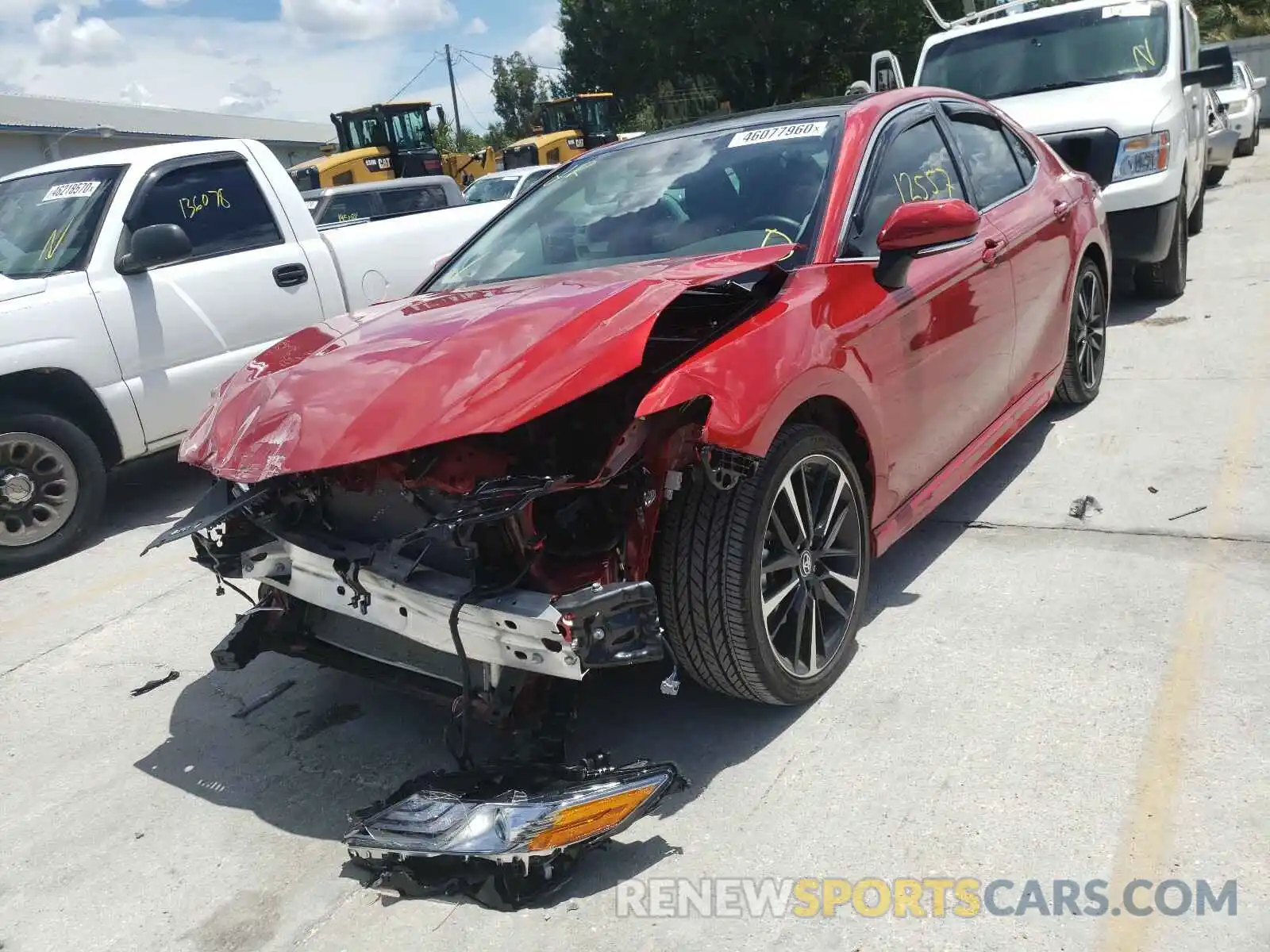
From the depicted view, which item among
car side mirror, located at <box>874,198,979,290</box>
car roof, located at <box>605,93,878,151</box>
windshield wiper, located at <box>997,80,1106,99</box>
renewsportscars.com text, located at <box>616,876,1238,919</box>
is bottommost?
renewsportscars.com text, located at <box>616,876,1238,919</box>

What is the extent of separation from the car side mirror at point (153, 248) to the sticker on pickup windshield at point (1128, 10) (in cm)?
670

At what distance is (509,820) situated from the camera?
2.47 m

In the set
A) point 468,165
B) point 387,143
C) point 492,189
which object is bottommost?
point 492,189

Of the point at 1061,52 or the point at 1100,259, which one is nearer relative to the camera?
the point at 1100,259

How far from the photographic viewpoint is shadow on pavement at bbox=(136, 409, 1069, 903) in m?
3.01

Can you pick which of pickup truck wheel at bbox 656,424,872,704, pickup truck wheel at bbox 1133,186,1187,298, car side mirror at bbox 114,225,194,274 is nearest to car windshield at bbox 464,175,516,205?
pickup truck wheel at bbox 1133,186,1187,298

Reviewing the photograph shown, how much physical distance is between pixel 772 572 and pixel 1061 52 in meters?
6.75

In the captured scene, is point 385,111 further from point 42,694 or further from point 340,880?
point 340,880

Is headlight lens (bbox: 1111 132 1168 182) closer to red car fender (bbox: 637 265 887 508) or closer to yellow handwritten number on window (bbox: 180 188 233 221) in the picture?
red car fender (bbox: 637 265 887 508)

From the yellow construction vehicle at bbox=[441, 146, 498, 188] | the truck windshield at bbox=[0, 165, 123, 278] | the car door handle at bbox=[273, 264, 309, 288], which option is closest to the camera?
the truck windshield at bbox=[0, 165, 123, 278]

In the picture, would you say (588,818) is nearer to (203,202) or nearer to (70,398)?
(70,398)

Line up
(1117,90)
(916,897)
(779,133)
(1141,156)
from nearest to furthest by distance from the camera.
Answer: (916,897)
(779,133)
(1141,156)
(1117,90)

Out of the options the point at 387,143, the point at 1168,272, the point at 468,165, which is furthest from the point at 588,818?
the point at 468,165

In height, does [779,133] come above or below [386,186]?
below
